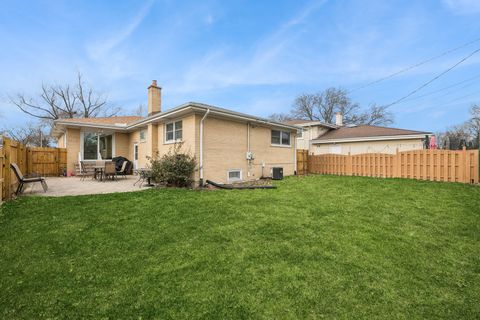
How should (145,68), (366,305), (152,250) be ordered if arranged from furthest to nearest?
1. (145,68)
2. (152,250)
3. (366,305)

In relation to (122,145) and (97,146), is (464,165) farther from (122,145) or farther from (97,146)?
(97,146)

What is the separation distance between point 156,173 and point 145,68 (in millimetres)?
14812

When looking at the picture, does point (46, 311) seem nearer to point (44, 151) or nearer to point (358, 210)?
point (358, 210)

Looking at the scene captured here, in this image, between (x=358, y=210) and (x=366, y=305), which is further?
(x=358, y=210)

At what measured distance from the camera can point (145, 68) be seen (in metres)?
20.5

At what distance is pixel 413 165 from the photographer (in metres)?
11.7

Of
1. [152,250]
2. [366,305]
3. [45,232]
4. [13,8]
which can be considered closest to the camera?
[366,305]

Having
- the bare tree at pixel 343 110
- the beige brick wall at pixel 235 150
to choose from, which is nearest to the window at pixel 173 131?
the beige brick wall at pixel 235 150

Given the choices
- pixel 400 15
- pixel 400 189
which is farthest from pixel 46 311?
pixel 400 15

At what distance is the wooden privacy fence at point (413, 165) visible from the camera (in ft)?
33.2

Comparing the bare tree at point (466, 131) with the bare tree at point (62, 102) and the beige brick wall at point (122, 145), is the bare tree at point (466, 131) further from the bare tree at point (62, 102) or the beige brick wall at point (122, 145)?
the bare tree at point (62, 102)

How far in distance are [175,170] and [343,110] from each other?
35.8m

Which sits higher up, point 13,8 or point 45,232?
point 13,8

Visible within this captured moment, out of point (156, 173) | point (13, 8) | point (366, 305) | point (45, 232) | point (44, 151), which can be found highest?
point (13, 8)
